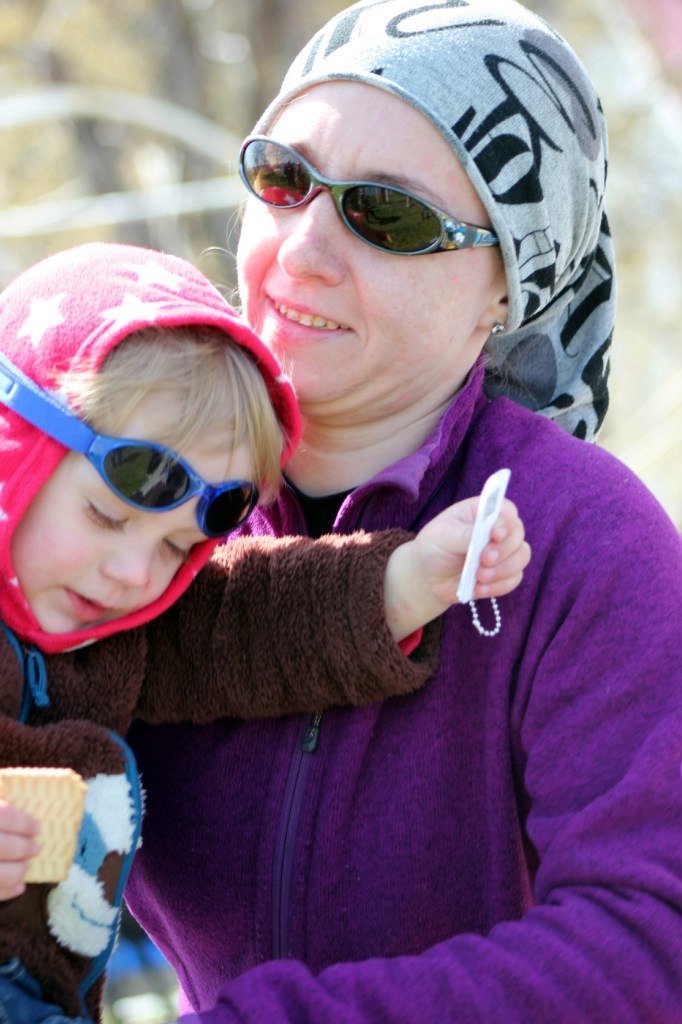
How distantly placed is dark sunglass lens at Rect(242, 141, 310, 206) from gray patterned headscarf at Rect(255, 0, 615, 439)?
11 centimetres

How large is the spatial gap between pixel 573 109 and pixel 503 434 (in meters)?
0.59

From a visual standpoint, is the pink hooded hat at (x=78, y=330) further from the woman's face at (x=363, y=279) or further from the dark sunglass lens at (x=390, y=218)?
the dark sunglass lens at (x=390, y=218)

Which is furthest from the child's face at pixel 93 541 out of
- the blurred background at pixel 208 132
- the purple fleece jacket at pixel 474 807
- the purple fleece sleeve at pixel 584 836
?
the blurred background at pixel 208 132

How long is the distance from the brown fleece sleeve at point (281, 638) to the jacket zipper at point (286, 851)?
10 centimetres

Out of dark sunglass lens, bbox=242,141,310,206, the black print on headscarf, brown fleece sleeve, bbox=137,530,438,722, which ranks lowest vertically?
brown fleece sleeve, bbox=137,530,438,722

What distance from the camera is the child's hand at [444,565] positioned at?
171 cm

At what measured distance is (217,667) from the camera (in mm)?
1972

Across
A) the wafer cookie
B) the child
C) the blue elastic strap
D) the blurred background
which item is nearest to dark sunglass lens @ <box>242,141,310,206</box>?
the child

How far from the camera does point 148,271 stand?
77.7 inches

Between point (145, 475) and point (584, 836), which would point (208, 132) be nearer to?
point (145, 475)

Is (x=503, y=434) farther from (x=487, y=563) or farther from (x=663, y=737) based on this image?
(x=663, y=737)

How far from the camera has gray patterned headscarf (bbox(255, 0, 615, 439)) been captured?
6.57ft

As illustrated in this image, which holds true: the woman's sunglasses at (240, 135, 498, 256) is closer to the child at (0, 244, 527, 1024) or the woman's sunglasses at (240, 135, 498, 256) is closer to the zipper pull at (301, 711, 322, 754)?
the child at (0, 244, 527, 1024)

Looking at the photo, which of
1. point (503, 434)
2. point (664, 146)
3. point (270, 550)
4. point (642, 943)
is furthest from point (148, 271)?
point (664, 146)
